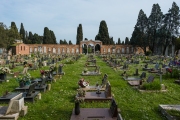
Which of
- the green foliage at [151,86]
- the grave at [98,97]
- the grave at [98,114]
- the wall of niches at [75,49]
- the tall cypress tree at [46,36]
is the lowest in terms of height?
the grave at [98,114]

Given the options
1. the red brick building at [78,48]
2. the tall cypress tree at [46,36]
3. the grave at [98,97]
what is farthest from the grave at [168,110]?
the tall cypress tree at [46,36]

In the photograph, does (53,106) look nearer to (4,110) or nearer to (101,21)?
(4,110)

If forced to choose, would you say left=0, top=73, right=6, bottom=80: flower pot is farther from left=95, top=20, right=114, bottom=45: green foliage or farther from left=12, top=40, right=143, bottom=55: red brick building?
left=95, top=20, right=114, bottom=45: green foliage

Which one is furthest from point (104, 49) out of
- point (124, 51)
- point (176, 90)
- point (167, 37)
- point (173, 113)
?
point (173, 113)

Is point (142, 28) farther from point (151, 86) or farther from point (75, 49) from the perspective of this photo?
point (151, 86)

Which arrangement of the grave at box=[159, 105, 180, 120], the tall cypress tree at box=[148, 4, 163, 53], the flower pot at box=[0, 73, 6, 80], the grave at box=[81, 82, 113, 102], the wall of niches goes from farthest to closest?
the wall of niches < the tall cypress tree at box=[148, 4, 163, 53] < the flower pot at box=[0, 73, 6, 80] < the grave at box=[81, 82, 113, 102] < the grave at box=[159, 105, 180, 120]

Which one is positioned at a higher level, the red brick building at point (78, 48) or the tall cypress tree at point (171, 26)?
the tall cypress tree at point (171, 26)

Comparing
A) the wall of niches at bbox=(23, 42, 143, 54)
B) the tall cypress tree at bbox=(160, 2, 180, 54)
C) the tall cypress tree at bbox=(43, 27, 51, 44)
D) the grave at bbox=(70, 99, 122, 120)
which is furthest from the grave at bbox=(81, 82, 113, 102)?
the tall cypress tree at bbox=(43, 27, 51, 44)

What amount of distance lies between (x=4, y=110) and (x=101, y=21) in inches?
2814

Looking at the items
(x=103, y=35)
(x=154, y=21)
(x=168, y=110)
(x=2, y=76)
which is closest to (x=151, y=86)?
(x=168, y=110)

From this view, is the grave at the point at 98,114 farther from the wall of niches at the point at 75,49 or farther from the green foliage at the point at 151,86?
the wall of niches at the point at 75,49

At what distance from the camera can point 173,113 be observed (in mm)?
6602

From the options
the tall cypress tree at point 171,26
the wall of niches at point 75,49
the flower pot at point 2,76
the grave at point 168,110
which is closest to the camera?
the grave at point 168,110

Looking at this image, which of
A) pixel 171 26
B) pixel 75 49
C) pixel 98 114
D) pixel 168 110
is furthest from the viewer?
pixel 75 49
